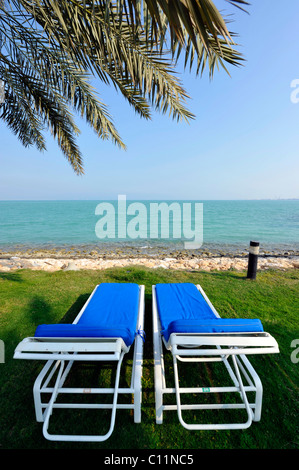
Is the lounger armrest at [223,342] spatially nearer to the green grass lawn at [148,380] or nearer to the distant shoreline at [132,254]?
the green grass lawn at [148,380]

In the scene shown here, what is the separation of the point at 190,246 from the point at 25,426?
1163cm

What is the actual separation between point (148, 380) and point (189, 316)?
846 mm

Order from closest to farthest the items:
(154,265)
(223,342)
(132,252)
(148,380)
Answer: (223,342) → (148,380) → (154,265) → (132,252)

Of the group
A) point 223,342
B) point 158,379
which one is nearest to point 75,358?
point 158,379

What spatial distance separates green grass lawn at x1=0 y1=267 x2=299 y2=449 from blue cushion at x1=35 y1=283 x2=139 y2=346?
1.53 ft

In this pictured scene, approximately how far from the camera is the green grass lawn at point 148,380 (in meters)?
1.71

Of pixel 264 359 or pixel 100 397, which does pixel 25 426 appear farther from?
pixel 264 359

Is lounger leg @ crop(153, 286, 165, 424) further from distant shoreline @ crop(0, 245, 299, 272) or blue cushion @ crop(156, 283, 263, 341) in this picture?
distant shoreline @ crop(0, 245, 299, 272)

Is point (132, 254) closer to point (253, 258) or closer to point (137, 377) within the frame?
point (253, 258)

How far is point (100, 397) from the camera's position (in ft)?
6.92

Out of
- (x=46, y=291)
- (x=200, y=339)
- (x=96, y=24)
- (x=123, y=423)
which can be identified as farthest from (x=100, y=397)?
(x=96, y=24)

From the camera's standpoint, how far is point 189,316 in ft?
8.81

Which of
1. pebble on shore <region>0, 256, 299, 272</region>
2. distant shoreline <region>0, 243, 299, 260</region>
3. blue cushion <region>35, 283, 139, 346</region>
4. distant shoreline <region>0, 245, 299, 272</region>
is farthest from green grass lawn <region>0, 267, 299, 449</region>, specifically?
distant shoreline <region>0, 243, 299, 260</region>
